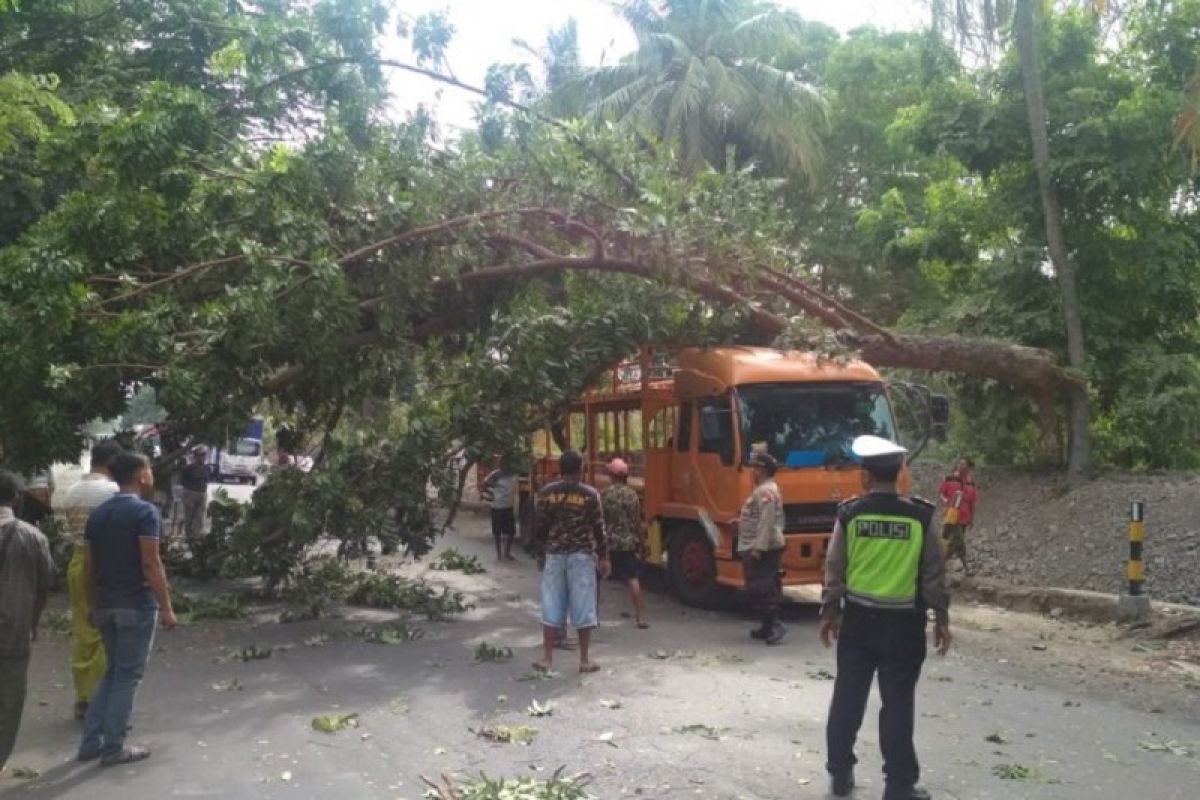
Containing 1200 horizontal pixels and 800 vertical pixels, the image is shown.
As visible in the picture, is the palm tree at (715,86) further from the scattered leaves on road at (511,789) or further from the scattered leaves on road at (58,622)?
the scattered leaves on road at (511,789)

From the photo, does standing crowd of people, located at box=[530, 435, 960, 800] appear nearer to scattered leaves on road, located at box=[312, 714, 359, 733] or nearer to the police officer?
the police officer

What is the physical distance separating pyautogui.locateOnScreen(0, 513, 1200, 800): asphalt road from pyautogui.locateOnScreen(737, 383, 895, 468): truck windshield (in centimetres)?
Result: 211

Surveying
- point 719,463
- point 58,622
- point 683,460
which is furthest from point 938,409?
point 58,622

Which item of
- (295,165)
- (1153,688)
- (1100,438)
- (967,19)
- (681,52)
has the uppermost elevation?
(681,52)

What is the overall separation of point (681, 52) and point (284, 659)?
62.3ft

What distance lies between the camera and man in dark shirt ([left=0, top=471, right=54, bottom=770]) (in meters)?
5.47

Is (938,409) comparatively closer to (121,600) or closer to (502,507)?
(502,507)

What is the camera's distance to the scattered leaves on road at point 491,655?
9.00m

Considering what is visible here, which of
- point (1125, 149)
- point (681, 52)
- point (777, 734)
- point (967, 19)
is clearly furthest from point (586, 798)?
point (681, 52)

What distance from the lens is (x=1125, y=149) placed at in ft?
49.3

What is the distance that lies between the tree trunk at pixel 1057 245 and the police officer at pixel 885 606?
36.5 ft

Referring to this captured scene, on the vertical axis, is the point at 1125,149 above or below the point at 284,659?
above

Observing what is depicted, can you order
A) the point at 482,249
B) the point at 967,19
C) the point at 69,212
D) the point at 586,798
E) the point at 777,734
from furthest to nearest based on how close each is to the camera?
1. the point at 967,19
2. the point at 482,249
3. the point at 69,212
4. the point at 777,734
5. the point at 586,798

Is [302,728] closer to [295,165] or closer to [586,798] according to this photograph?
[586,798]
